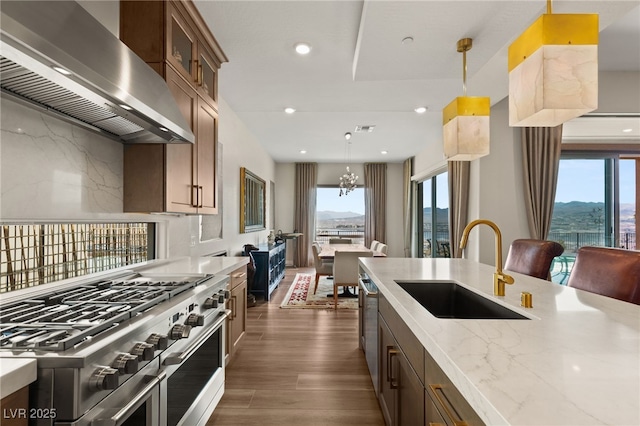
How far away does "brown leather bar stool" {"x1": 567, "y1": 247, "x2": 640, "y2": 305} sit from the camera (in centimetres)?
160

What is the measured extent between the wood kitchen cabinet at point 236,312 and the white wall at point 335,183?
18.9 feet

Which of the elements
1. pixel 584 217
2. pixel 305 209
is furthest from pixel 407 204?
pixel 584 217

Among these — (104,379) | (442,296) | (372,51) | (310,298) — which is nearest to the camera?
(104,379)

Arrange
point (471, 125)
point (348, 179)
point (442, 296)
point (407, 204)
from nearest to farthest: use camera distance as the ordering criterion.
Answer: point (442, 296) < point (471, 125) < point (348, 179) < point (407, 204)

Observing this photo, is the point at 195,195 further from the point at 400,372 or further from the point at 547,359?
the point at 547,359

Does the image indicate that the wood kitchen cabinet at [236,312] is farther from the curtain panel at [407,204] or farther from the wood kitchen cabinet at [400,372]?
the curtain panel at [407,204]

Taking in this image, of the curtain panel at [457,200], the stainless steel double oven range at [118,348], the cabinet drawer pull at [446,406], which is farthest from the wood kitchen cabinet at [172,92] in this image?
the curtain panel at [457,200]

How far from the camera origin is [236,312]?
2750mm

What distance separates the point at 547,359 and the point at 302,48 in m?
2.64

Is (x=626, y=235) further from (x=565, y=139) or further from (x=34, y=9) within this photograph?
(x=34, y=9)

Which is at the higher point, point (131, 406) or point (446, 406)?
point (446, 406)

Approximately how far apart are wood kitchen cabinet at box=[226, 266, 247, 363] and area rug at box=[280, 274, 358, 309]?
160 centimetres

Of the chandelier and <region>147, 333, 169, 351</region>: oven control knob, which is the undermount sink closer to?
<region>147, 333, 169, 351</region>: oven control knob

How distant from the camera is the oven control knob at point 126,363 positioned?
1.02 metres
